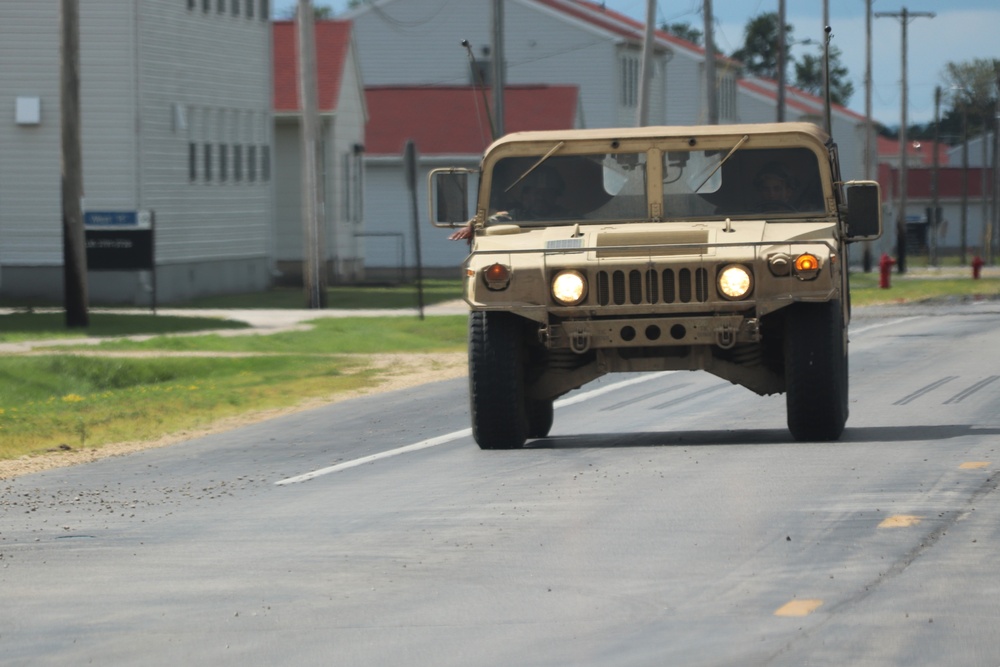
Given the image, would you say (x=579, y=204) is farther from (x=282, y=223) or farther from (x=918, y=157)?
(x=918, y=157)

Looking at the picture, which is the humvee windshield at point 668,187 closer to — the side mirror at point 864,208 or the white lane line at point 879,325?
the side mirror at point 864,208

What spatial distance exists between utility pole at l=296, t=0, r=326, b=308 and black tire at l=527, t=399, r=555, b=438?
20.7 metres

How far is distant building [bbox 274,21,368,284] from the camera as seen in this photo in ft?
159

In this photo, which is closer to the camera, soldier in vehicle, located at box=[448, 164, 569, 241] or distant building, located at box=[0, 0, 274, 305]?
soldier in vehicle, located at box=[448, 164, 569, 241]

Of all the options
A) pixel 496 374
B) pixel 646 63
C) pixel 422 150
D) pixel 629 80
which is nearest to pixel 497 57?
pixel 646 63

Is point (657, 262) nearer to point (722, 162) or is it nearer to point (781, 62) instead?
point (722, 162)

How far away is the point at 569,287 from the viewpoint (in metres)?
13.2

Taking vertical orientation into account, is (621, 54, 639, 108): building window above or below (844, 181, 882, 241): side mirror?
above

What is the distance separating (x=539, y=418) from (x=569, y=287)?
6.26 feet

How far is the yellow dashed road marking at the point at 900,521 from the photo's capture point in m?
9.72

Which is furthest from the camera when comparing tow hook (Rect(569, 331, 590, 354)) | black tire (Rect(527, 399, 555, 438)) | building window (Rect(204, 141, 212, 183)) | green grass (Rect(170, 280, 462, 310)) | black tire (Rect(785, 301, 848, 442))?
building window (Rect(204, 141, 212, 183))

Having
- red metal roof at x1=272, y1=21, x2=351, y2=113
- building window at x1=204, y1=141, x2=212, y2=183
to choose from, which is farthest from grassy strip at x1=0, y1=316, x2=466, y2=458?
red metal roof at x1=272, y1=21, x2=351, y2=113

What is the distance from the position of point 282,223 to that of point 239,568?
4053cm

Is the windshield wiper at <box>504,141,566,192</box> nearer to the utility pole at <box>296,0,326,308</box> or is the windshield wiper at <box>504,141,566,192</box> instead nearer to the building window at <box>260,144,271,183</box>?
the utility pole at <box>296,0,326,308</box>
